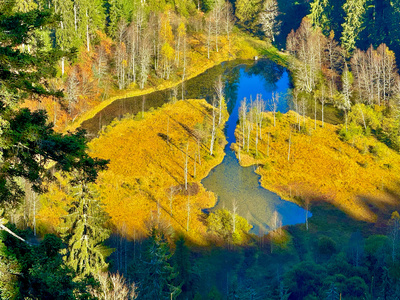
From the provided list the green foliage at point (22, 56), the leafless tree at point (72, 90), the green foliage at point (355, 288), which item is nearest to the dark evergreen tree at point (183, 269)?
the green foliage at point (355, 288)

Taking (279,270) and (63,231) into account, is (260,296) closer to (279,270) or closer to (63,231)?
(279,270)

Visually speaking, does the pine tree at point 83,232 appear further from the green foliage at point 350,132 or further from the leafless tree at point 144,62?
the leafless tree at point 144,62

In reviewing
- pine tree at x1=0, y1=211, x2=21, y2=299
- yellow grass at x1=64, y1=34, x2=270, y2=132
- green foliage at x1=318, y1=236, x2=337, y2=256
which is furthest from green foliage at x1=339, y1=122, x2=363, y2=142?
pine tree at x1=0, y1=211, x2=21, y2=299

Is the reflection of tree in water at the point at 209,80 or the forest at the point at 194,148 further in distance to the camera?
the reflection of tree in water at the point at 209,80

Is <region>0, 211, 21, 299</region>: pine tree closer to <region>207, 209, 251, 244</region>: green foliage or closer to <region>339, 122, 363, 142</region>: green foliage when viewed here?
<region>207, 209, 251, 244</region>: green foliage

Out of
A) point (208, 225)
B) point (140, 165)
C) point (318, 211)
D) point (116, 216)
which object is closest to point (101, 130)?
point (140, 165)

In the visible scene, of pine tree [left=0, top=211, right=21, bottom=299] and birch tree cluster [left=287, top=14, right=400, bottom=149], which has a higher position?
pine tree [left=0, top=211, right=21, bottom=299]

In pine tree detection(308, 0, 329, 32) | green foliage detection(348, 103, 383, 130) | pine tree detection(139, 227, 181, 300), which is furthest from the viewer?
pine tree detection(308, 0, 329, 32)
